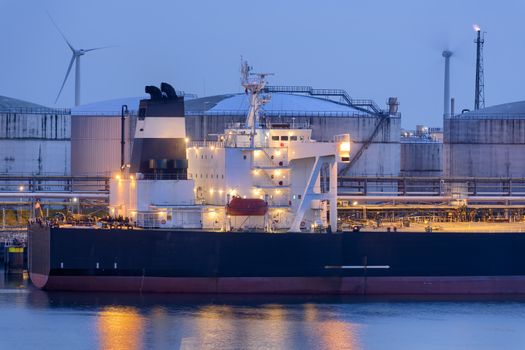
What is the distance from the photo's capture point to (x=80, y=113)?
63.1 metres

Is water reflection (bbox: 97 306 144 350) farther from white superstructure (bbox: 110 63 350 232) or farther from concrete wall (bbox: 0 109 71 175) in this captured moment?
concrete wall (bbox: 0 109 71 175)

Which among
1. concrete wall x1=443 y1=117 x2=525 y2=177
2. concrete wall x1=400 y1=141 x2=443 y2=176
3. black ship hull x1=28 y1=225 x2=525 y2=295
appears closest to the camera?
black ship hull x1=28 y1=225 x2=525 y2=295

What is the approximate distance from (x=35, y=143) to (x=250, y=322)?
2413 centimetres

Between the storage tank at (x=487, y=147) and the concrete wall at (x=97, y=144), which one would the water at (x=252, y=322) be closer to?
the concrete wall at (x=97, y=144)

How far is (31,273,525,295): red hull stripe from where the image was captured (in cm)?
4438

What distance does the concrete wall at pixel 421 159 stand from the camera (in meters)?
69.9

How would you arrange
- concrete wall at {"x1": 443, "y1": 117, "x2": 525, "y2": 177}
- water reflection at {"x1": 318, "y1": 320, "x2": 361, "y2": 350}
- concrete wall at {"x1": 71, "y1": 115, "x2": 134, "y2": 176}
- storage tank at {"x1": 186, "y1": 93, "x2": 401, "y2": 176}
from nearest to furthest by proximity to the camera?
water reflection at {"x1": 318, "y1": 320, "x2": 361, "y2": 350}, storage tank at {"x1": 186, "y1": 93, "x2": 401, "y2": 176}, concrete wall at {"x1": 71, "y1": 115, "x2": 134, "y2": 176}, concrete wall at {"x1": 443, "y1": 117, "x2": 525, "y2": 177}

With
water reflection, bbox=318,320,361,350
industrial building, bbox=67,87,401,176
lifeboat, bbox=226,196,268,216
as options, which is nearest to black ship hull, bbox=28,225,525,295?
lifeboat, bbox=226,196,268,216

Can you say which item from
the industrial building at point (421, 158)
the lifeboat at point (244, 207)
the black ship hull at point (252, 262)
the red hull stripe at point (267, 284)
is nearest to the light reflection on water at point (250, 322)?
the red hull stripe at point (267, 284)

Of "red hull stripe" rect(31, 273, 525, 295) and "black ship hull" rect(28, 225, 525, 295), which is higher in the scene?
"black ship hull" rect(28, 225, 525, 295)

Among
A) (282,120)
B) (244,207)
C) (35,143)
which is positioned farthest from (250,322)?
(35,143)

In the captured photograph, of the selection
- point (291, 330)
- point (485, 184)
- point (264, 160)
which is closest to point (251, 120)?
point (264, 160)

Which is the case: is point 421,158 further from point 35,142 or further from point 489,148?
point 35,142

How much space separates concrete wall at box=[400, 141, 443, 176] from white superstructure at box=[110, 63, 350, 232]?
23.6m
